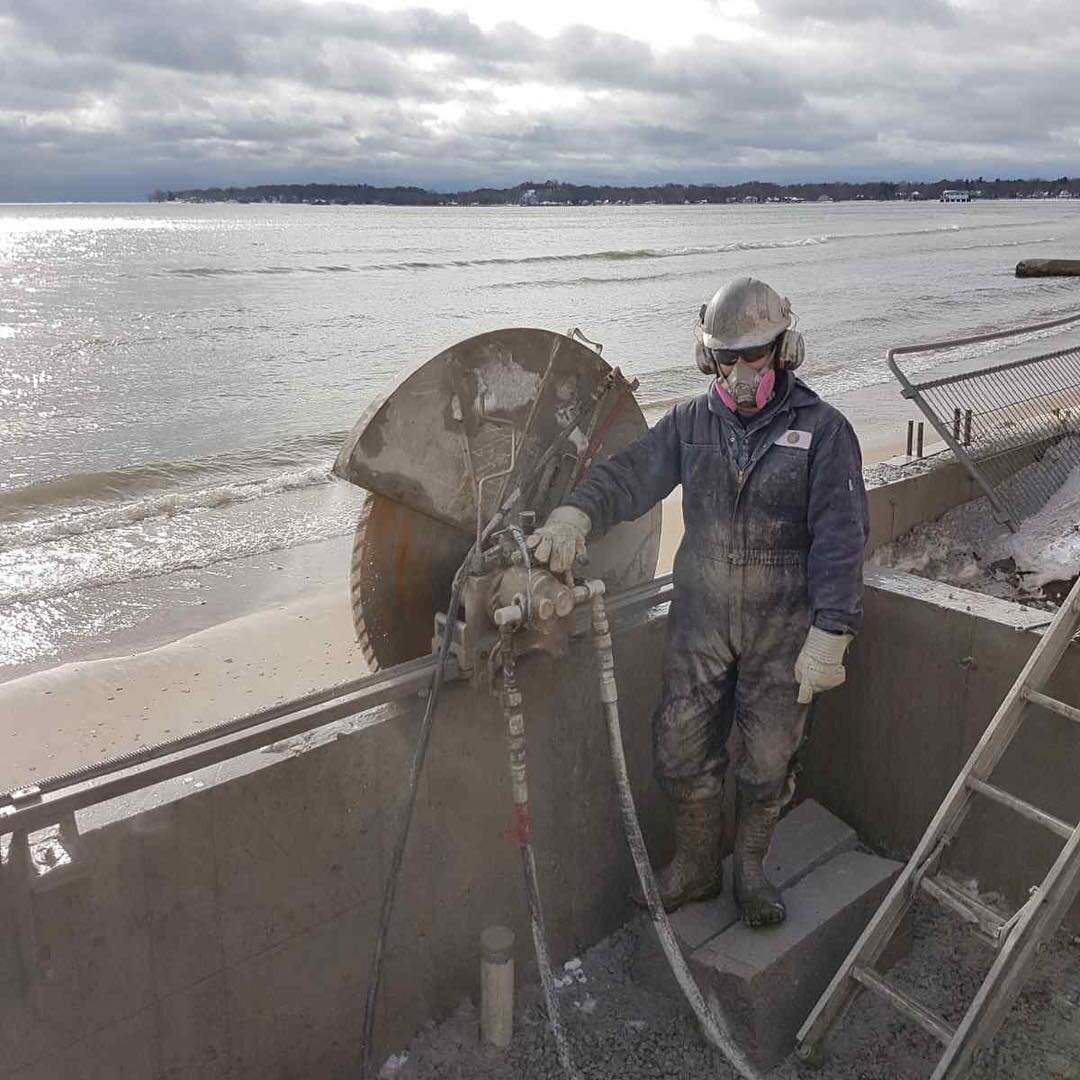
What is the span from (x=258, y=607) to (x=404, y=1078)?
251 inches

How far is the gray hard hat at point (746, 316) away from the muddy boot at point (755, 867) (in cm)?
169

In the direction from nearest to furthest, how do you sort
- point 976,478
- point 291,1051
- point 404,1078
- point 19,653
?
point 291,1051 → point 404,1078 → point 976,478 → point 19,653

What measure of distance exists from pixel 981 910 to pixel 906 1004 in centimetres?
38

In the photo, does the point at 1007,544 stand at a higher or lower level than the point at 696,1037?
higher

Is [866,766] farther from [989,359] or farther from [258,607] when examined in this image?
[989,359]

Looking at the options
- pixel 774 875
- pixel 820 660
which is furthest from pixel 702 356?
pixel 774 875

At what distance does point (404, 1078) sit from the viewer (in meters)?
3.61

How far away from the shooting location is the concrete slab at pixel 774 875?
3.96 m

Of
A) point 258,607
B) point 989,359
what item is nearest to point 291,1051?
point 258,607

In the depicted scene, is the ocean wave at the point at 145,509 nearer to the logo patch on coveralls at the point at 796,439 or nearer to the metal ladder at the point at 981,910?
the logo patch on coveralls at the point at 796,439

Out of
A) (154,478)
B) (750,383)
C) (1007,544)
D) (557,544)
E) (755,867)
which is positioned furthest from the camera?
(154,478)

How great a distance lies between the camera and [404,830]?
3.36 meters

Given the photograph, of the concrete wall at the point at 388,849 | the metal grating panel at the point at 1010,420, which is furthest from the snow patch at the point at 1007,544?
the concrete wall at the point at 388,849

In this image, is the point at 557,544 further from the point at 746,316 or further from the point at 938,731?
the point at 938,731
